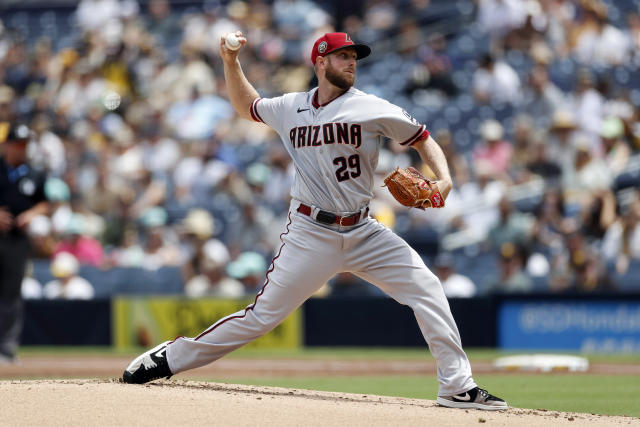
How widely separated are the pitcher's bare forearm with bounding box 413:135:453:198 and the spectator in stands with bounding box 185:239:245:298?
24.9 feet

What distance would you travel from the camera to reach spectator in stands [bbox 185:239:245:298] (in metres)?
13.5

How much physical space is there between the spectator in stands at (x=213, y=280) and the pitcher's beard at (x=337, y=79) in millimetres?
7535

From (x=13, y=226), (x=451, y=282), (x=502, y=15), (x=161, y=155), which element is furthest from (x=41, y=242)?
(x=502, y=15)

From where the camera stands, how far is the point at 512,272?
12.8 metres

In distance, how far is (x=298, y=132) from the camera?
6.10 meters

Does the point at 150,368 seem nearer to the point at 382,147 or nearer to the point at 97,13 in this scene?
the point at 382,147

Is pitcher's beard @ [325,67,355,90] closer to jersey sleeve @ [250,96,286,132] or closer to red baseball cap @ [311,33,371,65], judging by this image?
red baseball cap @ [311,33,371,65]

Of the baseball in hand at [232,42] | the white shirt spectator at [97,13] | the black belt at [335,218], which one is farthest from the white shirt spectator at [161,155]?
the black belt at [335,218]

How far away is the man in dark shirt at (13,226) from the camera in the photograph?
9977mm

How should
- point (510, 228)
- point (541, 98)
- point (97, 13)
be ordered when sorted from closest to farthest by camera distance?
point (510, 228) < point (541, 98) < point (97, 13)

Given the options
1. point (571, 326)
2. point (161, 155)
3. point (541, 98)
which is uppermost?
point (541, 98)

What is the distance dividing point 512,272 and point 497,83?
3796 millimetres

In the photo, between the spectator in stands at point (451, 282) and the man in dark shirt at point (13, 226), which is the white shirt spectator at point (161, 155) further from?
the man in dark shirt at point (13, 226)

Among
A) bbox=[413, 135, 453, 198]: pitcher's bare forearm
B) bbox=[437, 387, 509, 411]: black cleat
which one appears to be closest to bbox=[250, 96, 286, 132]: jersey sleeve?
bbox=[413, 135, 453, 198]: pitcher's bare forearm
